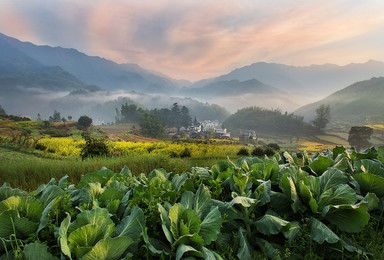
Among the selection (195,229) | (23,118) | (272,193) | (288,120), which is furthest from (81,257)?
(288,120)

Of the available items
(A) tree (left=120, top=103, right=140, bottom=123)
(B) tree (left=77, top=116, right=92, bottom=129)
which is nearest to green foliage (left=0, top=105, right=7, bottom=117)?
(B) tree (left=77, top=116, right=92, bottom=129)

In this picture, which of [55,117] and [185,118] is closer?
[55,117]

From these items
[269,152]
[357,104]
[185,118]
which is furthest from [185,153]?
[357,104]

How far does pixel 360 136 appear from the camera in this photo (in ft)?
39.4

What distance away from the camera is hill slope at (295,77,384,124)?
14.5 meters

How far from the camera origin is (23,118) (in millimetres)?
10836

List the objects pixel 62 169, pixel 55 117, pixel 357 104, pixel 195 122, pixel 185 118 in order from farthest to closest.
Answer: pixel 357 104
pixel 185 118
pixel 195 122
pixel 55 117
pixel 62 169

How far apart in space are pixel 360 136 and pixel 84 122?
1661 centimetres

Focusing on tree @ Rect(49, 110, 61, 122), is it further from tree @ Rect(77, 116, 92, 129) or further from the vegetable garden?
the vegetable garden

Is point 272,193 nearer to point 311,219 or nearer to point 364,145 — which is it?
point 311,219

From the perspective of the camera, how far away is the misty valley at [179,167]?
128 centimetres

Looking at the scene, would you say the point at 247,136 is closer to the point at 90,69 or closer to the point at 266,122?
the point at 266,122

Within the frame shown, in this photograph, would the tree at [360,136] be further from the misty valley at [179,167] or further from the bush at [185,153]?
the bush at [185,153]

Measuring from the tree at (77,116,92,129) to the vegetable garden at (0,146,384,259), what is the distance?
11.1m
